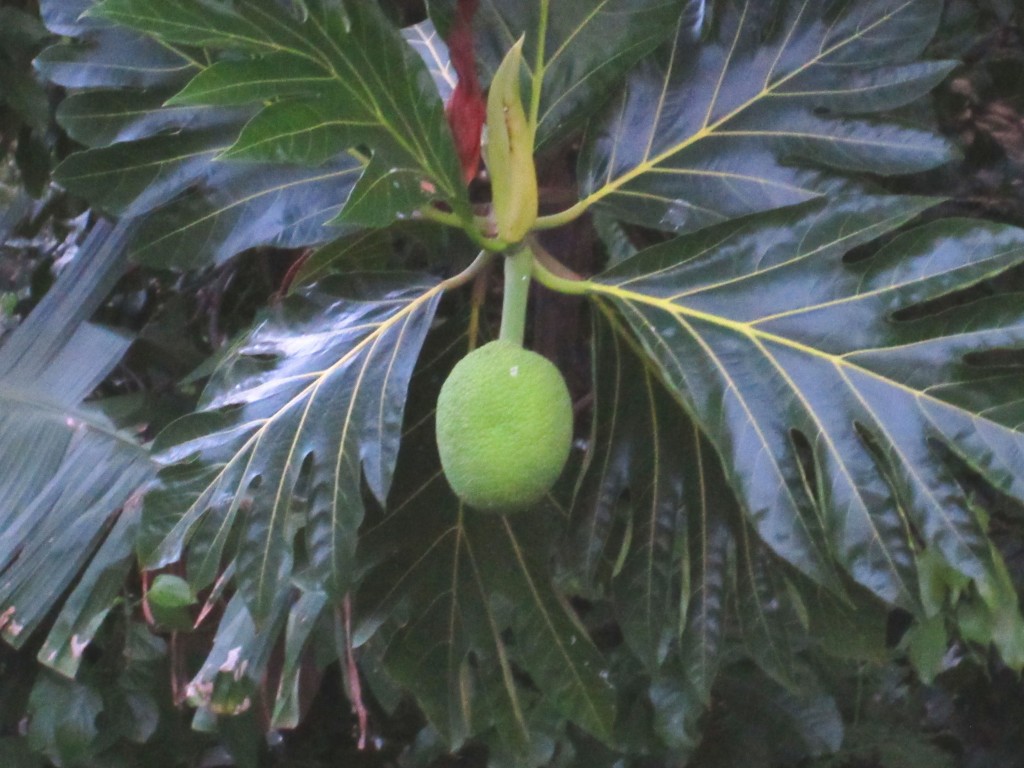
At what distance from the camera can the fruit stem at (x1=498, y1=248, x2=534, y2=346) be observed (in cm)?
72

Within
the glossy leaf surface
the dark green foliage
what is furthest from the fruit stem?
the glossy leaf surface

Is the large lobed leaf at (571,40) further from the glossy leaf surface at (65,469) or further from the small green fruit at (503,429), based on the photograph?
the glossy leaf surface at (65,469)

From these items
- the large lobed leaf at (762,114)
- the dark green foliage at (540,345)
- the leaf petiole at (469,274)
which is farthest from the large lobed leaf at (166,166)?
the large lobed leaf at (762,114)

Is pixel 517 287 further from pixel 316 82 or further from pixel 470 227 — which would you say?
pixel 316 82

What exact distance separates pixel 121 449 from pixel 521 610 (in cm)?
49

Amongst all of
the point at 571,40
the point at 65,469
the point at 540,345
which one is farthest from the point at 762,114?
the point at 65,469

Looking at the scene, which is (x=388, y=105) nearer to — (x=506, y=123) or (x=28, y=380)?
(x=506, y=123)

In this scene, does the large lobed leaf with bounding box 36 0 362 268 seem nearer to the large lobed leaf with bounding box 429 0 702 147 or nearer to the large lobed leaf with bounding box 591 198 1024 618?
the large lobed leaf with bounding box 429 0 702 147

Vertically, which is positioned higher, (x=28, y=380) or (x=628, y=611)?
(x=28, y=380)

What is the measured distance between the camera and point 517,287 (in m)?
0.73

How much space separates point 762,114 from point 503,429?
34 cm

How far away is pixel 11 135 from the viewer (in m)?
1.28

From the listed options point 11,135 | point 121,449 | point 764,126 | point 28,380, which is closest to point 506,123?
point 764,126

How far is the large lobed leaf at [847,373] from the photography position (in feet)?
1.97
